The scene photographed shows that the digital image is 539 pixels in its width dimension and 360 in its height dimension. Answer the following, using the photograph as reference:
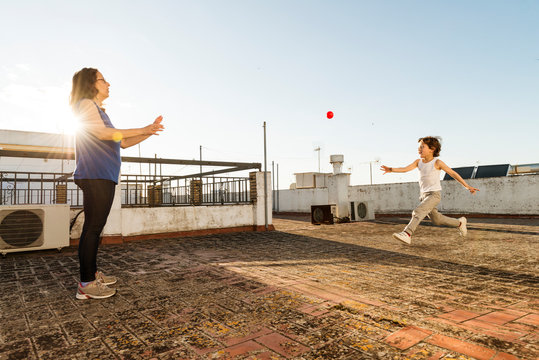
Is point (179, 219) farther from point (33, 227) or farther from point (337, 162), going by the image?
point (337, 162)

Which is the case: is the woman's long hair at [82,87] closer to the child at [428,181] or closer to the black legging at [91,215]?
the black legging at [91,215]

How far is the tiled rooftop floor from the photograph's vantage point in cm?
162

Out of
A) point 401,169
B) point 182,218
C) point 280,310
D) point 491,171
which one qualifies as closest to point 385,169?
point 401,169

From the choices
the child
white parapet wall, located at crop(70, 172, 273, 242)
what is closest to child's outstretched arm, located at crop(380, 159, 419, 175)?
the child

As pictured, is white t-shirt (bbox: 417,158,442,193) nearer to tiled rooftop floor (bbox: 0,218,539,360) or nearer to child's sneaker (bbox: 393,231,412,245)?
child's sneaker (bbox: 393,231,412,245)

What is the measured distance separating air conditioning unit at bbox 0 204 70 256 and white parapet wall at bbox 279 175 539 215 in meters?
11.3

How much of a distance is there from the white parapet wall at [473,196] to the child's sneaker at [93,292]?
12.1 m

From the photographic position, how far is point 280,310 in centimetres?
221

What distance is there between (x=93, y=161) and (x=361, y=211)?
36.8 feet

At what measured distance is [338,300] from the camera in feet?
7.90

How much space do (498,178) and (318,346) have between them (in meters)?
16.9

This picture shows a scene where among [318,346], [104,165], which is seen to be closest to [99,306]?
[104,165]

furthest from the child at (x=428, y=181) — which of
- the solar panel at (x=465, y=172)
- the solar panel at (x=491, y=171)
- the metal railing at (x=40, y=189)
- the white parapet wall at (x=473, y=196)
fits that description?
the solar panel at (x=491, y=171)

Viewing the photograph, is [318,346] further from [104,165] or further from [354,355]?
[104,165]
